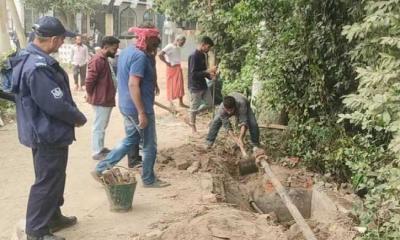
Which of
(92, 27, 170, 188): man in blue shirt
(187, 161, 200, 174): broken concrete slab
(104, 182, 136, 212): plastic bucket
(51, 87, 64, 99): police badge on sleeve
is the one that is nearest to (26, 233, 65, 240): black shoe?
(104, 182, 136, 212): plastic bucket

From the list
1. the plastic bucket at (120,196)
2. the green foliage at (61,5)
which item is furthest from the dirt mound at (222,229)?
the green foliage at (61,5)

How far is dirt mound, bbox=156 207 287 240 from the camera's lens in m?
4.64

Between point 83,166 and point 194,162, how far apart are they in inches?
64.0

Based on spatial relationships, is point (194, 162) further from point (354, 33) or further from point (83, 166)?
point (354, 33)

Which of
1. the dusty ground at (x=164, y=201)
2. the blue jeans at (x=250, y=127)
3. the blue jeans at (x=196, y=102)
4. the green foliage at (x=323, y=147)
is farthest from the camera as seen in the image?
the blue jeans at (x=196, y=102)

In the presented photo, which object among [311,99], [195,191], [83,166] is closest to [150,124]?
[195,191]

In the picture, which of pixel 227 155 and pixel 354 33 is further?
pixel 227 155

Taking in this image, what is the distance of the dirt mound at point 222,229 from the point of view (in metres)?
4.64

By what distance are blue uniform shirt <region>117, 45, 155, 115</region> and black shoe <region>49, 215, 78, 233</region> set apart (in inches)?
58.6

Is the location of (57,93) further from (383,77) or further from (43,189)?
A: (383,77)

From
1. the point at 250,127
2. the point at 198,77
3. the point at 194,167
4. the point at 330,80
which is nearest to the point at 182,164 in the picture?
the point at 194,167

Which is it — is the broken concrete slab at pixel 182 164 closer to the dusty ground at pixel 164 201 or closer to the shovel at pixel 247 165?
the dusty ground at pixel 164 201

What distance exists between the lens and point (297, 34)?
26.6 feet

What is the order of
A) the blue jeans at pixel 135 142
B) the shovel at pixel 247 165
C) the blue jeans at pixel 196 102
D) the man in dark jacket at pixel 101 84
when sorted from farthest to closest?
the blue jeans at pixel 196 102 → the shovel at pixel 247 165 → the man in dark jacket at pixel 101 84 → the blue jeans at pixel 135 142
